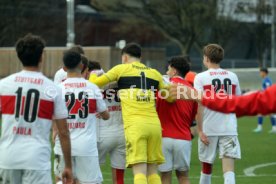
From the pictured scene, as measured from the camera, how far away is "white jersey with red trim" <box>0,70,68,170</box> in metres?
7.74

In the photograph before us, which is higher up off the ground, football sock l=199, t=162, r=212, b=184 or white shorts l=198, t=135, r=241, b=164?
white shorts l=198, t=135, r=241, b=164

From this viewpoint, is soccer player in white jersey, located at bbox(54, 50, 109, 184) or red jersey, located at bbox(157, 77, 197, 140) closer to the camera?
soccer player in white jersey, located at bbox(54, 50, 109, 184)

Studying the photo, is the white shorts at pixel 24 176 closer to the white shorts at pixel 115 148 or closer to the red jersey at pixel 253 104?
the red jersey at pixel 253 104

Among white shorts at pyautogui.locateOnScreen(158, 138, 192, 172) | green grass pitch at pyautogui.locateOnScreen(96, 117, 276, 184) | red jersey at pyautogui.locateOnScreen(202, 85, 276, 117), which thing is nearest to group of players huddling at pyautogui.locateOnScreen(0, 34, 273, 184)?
white shorts at pyautogui.locateOnScreen(158, 138, 192, 172)

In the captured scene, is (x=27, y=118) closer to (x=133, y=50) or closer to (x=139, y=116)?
(x=139, y=116)

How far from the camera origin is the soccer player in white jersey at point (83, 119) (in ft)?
32.6

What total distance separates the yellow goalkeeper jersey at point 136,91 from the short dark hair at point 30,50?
3062mm

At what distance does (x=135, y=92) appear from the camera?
10953mm

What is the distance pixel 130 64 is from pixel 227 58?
58.1 m

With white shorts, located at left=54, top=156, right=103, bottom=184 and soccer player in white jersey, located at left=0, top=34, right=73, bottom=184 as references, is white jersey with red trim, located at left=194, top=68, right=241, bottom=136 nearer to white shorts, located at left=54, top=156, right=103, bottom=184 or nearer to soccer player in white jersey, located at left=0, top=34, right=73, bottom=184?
white shorts, located at left=54, top=156, right=103, bottom=184

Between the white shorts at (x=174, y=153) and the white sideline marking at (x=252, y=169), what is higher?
the white shorts at (x=174, y=153)

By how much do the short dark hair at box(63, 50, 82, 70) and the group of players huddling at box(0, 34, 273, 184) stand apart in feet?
0.04

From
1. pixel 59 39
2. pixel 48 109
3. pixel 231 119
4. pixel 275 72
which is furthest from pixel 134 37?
pixel 48 109

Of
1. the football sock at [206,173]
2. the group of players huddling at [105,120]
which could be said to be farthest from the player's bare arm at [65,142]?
the football sock at [206,173]
